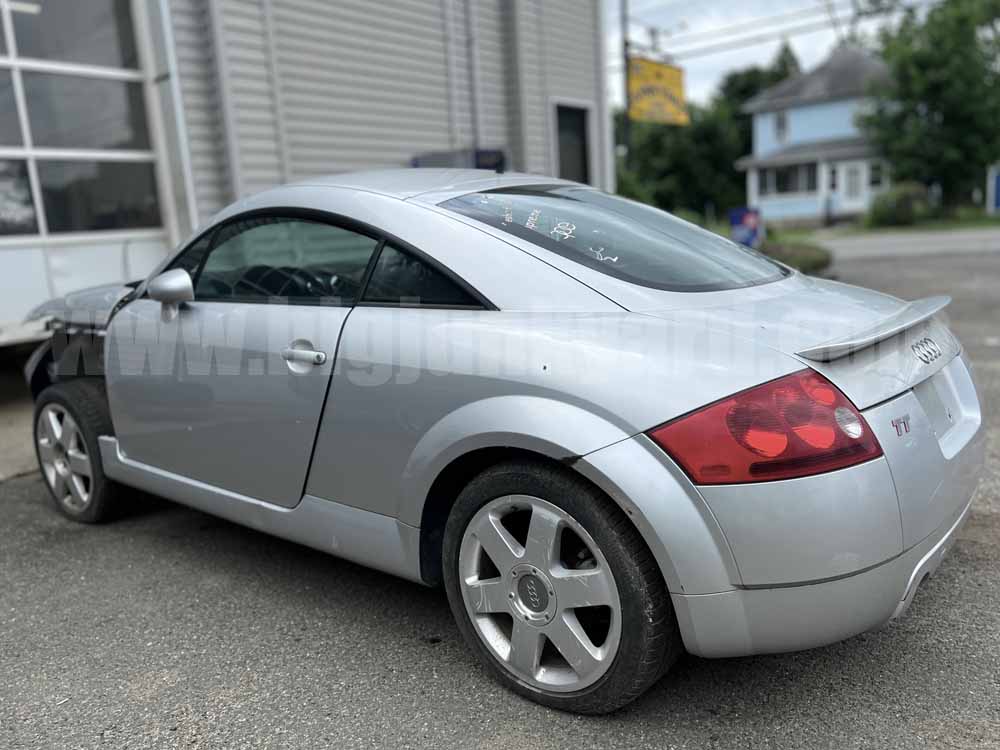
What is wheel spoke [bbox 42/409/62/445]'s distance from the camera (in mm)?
3982

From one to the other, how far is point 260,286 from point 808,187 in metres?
39.3

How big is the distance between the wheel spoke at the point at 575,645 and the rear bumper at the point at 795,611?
0.25m

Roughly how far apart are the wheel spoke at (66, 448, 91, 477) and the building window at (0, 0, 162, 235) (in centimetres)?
397

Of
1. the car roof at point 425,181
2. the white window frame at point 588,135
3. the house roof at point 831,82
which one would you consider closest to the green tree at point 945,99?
the house roof at point 831,82

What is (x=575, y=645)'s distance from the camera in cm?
222

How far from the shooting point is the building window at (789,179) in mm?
38469

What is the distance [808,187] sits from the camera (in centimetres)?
3862

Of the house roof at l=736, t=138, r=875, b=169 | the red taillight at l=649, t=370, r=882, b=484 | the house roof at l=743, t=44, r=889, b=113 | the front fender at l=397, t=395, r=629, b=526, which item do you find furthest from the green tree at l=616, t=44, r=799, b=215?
the red taillight at l=649, t=370, r=882, b=484

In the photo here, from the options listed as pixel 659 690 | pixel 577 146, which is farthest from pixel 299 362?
pixel 577 146

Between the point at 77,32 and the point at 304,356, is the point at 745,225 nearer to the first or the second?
the point at 77,32

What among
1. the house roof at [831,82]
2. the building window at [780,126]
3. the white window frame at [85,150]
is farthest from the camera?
the building window at [780,126]

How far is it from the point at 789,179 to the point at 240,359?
40.2 m

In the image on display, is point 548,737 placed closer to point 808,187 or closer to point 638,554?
point 638,554

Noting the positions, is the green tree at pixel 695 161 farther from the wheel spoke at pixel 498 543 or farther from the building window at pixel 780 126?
the wheel spoke at pixel 498 543
